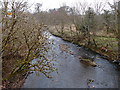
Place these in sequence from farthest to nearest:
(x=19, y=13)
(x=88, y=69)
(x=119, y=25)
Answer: (x=119, y=25)
(x=88, y=69)
(x=19, y=13)

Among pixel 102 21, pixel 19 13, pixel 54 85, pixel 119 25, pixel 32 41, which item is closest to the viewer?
pixel 19 13

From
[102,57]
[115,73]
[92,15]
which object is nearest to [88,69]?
[115,73]

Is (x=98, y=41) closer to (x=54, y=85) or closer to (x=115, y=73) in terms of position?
(x=115, y=73)

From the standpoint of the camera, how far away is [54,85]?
7633 millimetres

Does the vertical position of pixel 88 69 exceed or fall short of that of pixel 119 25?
it falls short

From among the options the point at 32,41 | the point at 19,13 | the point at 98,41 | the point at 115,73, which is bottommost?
the point at 115,73

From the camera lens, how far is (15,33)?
5.59 meters

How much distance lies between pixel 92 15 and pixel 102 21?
493 cm

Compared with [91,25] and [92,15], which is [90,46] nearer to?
[91,25]

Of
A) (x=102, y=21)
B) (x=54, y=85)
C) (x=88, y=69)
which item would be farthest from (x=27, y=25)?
(x=102, y=21)

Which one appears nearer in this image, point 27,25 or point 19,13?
point 19,13

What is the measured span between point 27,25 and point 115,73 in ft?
26.5

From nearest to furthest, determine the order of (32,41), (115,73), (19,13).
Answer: (19,13)
(32,41)
(115,73)

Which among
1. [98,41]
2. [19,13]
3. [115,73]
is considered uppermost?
[19,13]
